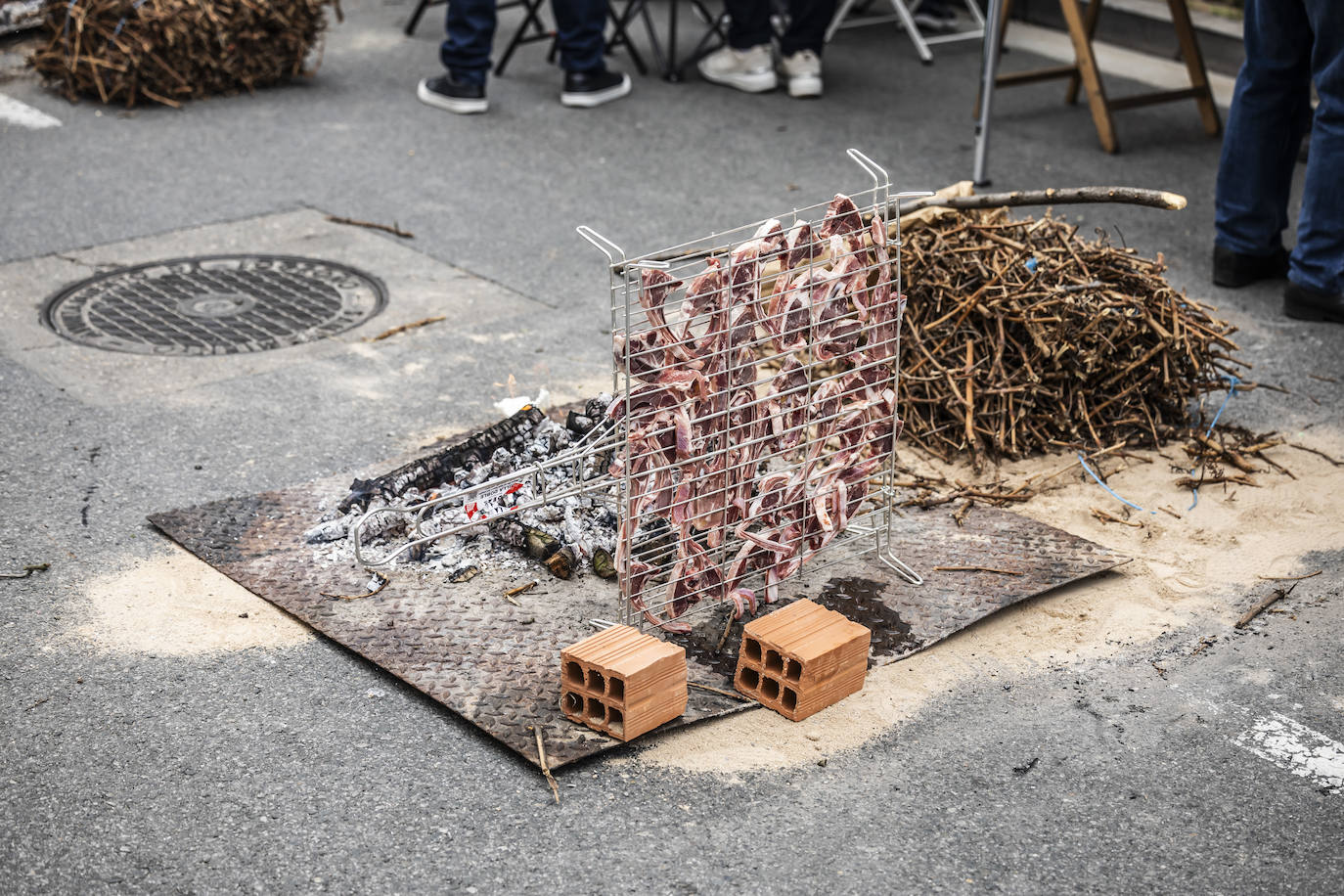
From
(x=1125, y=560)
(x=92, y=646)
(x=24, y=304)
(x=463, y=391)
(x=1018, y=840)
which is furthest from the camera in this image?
(x=24, y=304)

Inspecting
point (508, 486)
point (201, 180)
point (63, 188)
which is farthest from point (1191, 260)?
point (63, 188)

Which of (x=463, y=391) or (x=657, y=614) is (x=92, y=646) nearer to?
(x=657, y=614)

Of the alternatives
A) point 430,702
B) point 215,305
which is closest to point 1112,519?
point 430,702

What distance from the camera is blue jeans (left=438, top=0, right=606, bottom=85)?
7.88 meters

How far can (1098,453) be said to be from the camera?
4.42 metres

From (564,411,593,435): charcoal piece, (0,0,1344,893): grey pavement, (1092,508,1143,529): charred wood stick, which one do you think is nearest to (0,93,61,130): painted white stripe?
(0,0,1344,893): grey pavement

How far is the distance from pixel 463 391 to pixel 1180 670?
262 centimetres

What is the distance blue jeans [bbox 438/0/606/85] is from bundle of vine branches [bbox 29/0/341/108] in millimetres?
1018

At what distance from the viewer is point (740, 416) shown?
331 centimetres

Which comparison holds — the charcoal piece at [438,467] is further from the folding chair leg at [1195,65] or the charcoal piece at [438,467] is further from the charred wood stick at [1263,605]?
the folding chair leg at [1195,65]

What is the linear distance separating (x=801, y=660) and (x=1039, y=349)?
6.13 feet

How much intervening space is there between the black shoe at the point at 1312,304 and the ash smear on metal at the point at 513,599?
2298 mm

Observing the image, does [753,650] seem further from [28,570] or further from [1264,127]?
[1264,127]

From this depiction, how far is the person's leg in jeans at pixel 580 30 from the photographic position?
26.4 ft
